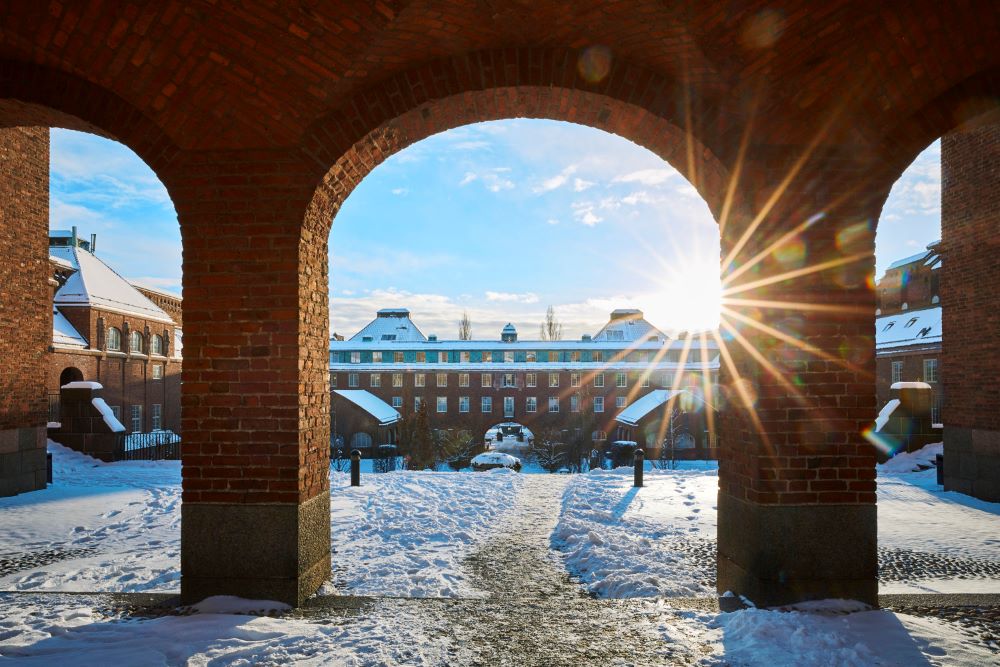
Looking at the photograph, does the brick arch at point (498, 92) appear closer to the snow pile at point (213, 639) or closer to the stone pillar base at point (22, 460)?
the snow pile at point (213, 639)

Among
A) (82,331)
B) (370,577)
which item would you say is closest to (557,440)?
(82,331)

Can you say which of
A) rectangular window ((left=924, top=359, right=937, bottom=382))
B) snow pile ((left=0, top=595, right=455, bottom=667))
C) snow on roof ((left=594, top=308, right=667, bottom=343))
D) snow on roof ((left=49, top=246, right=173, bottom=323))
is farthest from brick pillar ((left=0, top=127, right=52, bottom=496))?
snow on roof ((left=594, top=308, right=667, bottom=343))

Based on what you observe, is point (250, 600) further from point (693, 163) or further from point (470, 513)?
point (693, 163)

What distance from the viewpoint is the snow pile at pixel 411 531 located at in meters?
4.79

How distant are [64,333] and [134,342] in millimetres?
4513

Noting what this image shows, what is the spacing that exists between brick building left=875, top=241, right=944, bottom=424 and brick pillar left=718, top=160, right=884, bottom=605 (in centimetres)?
2597

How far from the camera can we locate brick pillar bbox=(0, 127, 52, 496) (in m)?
9.90

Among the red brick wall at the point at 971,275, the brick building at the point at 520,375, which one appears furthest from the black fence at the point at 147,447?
the brick building at the point at 520,375

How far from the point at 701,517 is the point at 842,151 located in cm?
545

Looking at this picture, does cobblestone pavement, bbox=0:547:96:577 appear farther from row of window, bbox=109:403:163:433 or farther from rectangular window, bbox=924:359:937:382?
rectangular window, bbox=924:359:937:382

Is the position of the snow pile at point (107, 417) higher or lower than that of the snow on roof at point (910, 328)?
lower

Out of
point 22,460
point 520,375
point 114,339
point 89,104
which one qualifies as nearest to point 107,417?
point 22,460

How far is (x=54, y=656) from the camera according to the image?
3152 mm

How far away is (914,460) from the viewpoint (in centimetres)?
1407
